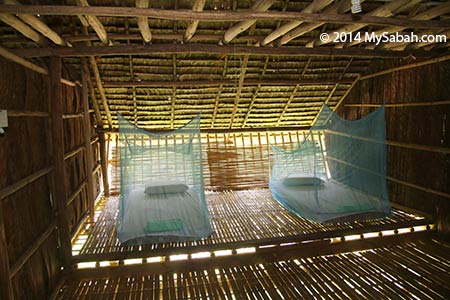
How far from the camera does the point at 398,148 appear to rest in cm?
442

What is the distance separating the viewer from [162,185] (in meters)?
4.04

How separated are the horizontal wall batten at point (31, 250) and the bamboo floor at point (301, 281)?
0.55m

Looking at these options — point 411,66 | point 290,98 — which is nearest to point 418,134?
point 411,66

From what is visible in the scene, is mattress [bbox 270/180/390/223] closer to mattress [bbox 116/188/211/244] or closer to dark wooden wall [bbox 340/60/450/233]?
dark wooden wall [bbox 340/60/450/233]

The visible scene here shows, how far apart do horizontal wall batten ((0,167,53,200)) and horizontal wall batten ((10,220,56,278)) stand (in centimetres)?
45

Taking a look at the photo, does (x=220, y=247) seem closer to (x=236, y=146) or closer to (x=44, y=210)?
(x=44, y=210)

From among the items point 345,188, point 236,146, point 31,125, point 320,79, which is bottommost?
point 345,188

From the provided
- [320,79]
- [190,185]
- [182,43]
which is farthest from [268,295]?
[320,79]

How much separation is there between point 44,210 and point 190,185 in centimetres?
156

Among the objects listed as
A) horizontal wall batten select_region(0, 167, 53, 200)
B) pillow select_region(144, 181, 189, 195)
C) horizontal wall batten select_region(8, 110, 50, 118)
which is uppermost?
horizontal wall batten select_region(8, 110, 50, 118)

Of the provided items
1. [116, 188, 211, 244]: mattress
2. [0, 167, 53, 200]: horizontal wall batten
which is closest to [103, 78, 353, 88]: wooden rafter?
[116, 188, 211, 244]: mattress

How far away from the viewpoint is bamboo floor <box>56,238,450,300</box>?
2695 millimetres

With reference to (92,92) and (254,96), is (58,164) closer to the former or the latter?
(92,92)

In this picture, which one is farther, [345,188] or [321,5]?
[345,188]
